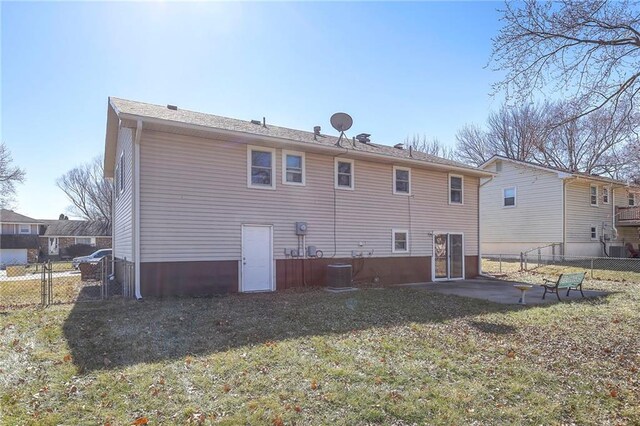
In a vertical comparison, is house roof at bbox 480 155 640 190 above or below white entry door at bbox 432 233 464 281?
above

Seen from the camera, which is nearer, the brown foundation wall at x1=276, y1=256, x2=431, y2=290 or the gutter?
the gutter

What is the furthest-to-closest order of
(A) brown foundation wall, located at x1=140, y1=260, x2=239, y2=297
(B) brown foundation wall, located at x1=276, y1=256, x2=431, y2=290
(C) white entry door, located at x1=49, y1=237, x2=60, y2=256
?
1. (C) white entry door, located at x1=49, y1=237, x2=60, y2=256
2. (B) brown foundation wall, located at x1=276, y1=256, x2=431, y2=290
3. (A) brown foundation wall, located at x1=140, y1=260, x2=239, y2=297

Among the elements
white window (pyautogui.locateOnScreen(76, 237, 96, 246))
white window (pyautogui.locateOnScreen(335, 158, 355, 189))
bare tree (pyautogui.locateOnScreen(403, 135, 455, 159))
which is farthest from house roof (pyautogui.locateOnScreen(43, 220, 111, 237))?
white window (pyautogui.locateOnScreen(335, 158, 355, 189))

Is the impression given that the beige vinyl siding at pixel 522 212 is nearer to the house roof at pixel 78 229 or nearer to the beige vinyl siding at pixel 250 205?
the beige vinyl siding at pixel 250 205

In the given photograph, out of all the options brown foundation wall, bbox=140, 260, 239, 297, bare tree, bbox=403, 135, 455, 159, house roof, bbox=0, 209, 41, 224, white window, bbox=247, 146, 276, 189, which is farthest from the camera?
house roof, bbox=0, 209, 41, 224

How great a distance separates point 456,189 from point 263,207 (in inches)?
332

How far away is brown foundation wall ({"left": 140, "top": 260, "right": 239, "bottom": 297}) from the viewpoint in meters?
9.71

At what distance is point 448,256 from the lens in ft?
51.2

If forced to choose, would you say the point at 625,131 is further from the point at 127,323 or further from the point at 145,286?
the point at 145,286

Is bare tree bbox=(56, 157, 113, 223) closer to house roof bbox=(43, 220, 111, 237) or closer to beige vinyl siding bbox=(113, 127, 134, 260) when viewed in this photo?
house roof bbox=(43, 220, 111, 237)

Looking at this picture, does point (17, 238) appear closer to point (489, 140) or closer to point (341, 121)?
point (341, 121)

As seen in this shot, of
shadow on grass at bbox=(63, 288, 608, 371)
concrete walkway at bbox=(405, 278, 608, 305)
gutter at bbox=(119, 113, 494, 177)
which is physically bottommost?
concrete walkway at bbox=(405, 278, 608, 305)

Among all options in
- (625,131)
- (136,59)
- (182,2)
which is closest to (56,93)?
(136,59)

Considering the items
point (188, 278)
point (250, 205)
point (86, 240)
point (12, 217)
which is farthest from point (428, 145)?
point (12, 217)
